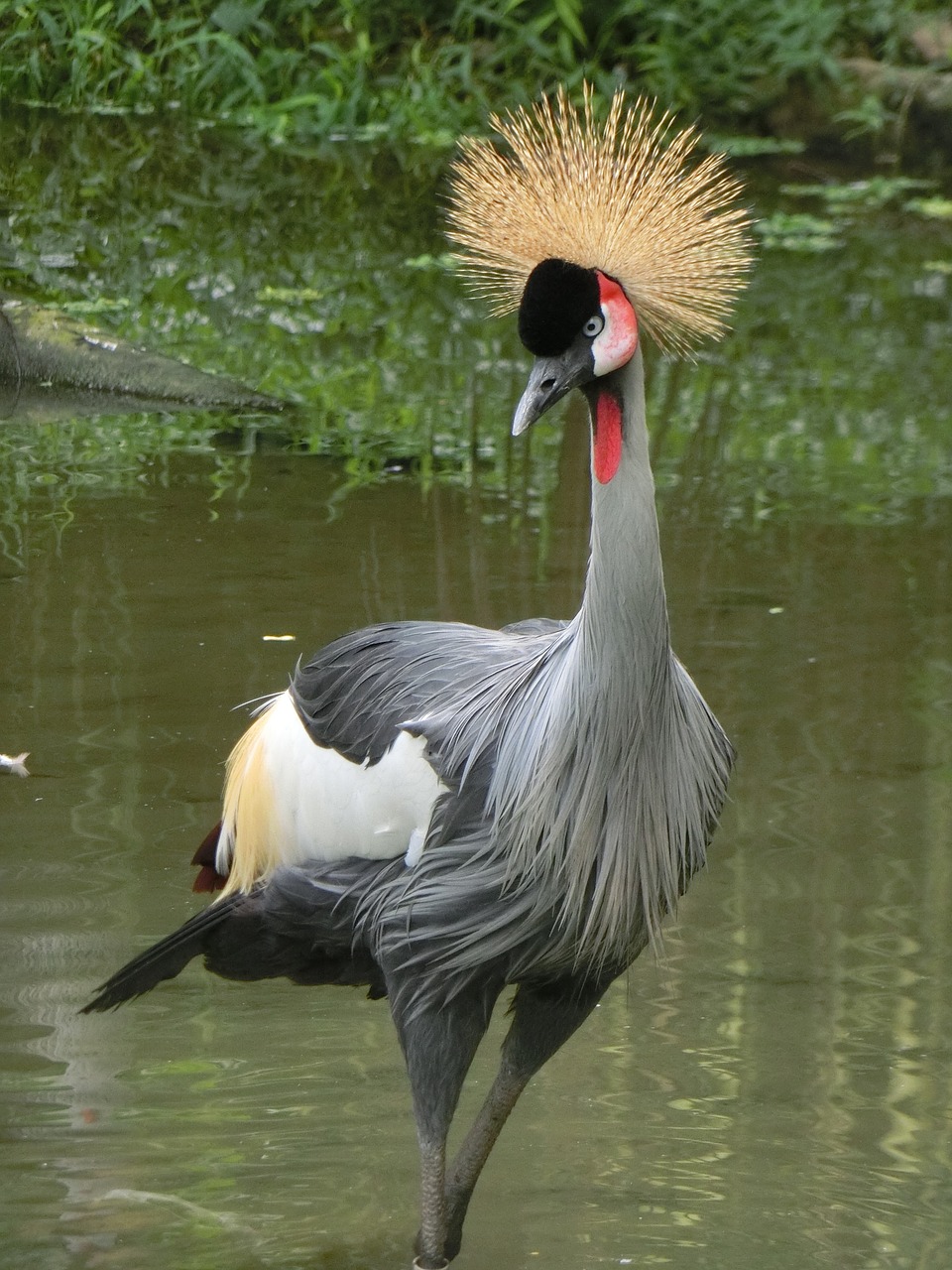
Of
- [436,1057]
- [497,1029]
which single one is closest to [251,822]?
[436,1057]

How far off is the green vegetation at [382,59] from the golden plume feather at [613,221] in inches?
291

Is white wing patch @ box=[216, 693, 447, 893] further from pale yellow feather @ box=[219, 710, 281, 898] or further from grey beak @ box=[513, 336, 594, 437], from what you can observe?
grey beak @ box=[513, 336, 594, 437]

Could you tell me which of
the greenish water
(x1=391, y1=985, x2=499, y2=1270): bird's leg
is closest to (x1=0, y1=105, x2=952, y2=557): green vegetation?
the greenish water

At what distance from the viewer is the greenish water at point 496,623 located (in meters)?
2.64

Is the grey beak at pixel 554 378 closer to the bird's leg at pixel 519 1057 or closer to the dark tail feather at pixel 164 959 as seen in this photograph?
the bird's leg at pixel 519 1057

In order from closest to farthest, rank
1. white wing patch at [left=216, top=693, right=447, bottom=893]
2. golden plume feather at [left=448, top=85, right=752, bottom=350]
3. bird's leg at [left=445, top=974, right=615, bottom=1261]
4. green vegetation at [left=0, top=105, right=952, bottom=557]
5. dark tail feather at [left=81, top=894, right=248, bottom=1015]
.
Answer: golden plume feather at [left=448, top=85, right=752, bottom=350], white wing patch at [left=216, top=693, right=447, bottom=893], bird's leg at [left=445, top=974, right=615, bottom=1261], dark tail feather at [left=81, top=894, right=248, bottom=1015], green vegetation at [left=0, top=105, right=952, bottom=557]

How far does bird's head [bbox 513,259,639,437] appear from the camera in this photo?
6.89 feet

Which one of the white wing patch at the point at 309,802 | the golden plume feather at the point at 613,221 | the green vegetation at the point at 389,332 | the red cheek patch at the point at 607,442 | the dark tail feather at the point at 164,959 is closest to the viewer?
the red cheek patch at the point at 607,442

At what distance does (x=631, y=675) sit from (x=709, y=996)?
101 cm

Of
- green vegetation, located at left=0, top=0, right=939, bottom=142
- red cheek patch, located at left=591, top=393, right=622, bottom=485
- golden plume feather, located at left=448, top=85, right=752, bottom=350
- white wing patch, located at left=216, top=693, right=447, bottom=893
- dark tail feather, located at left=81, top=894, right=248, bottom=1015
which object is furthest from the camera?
green vegetation, located at left=0, top=0, right=939, bottom=142

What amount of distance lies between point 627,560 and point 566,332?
26cm

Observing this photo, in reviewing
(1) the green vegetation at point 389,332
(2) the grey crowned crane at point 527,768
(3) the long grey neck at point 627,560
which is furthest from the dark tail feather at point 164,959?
(1) the green vegetation at point 389,332

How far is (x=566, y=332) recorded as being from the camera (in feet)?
6.90

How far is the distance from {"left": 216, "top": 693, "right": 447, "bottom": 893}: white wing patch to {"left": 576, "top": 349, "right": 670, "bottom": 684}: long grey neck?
320 mm
